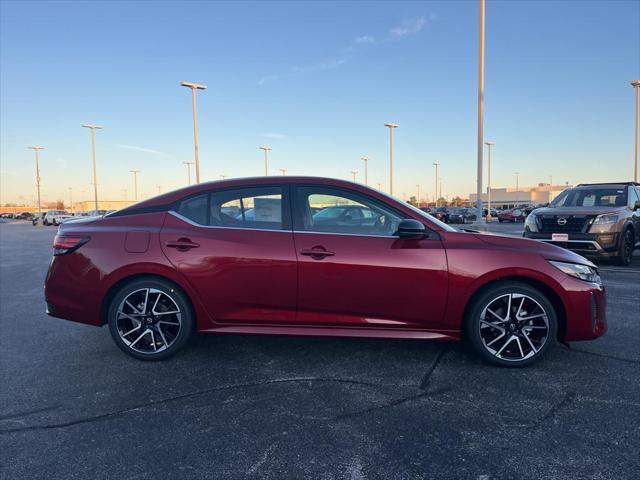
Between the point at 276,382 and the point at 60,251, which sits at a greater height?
the point at 60,251

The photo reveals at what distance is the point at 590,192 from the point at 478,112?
6359 millimetres

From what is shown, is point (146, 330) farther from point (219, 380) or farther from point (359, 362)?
point (359, 362)

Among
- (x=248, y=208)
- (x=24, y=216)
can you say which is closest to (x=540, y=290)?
(x=248, y=208)

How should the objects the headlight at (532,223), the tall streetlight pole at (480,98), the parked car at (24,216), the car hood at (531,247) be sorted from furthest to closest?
the parked car at (24,216) < the tall streetlight pole at (480,98) < the headlight at (532,223) < the car hood at (531,247)

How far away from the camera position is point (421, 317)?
3496 millimetres

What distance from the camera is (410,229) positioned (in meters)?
3.40

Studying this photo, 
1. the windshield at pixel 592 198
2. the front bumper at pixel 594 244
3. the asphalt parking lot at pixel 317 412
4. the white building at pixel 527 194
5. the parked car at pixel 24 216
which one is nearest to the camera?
the asphalt parking lot at pixel 317 412

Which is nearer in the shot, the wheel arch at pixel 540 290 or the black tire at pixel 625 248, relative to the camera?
the wheel arch at pixel 540 290

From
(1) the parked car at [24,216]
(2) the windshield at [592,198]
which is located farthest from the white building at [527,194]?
(2) the windshield at [592,198]

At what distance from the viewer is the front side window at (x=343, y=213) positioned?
359cm

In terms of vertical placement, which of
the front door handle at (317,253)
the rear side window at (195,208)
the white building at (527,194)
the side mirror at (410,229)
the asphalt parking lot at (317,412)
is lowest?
the asphalt parking lot at (317,412)

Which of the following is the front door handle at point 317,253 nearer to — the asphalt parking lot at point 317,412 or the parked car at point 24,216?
the asphalt parking lot at point 317,412

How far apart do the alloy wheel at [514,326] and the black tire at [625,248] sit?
21.7ft

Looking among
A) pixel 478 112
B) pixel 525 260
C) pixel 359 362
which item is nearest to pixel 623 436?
pixel 525 260
